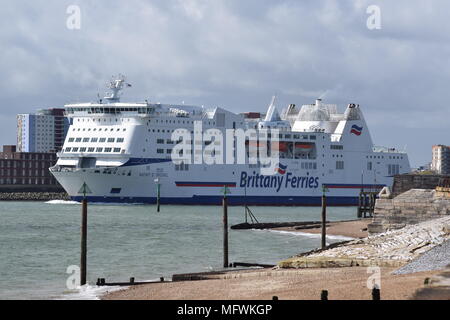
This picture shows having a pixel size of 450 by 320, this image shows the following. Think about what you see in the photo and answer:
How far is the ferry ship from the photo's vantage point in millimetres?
75438

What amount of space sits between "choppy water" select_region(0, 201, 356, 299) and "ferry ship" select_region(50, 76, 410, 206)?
47.0 feet

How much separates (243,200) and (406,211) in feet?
150

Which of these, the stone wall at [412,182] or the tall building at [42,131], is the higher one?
the tall building at [42,131]

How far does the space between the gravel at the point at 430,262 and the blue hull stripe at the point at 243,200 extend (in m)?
54.2

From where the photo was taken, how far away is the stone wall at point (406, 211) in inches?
1435

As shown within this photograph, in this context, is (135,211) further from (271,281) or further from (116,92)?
(271,281)

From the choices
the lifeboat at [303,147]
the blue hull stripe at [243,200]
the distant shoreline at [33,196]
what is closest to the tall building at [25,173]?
the distant shoreline at [33,196]

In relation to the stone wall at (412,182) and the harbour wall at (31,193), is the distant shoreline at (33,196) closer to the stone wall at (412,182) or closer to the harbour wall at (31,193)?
the harbour wall at (31,193)

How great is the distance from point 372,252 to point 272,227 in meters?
24.2

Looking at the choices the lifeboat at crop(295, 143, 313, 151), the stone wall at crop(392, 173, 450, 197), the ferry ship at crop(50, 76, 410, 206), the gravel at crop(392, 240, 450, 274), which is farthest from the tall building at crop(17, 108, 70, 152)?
the gravel at crop(392, 240, 450, 274)

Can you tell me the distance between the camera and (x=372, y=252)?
79.7 ft

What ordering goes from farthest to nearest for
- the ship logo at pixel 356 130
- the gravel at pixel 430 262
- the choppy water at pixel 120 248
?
1. the ship logo at pixel 356 130
2. the choppy water at pixel 120 248
3. the gravel at pixel 430 262

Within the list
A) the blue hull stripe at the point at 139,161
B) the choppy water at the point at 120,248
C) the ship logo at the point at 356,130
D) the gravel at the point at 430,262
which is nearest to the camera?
the gravel at the point at 430,262
